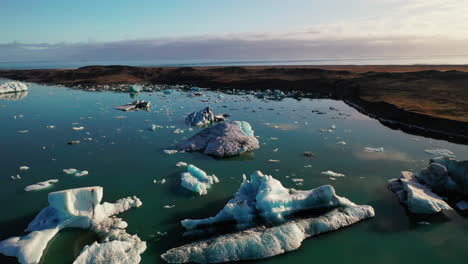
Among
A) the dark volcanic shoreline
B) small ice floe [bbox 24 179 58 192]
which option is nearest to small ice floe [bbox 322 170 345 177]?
the dark volcanic shoreline

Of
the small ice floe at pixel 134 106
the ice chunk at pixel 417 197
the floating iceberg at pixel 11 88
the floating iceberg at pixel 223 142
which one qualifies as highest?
the floating iceberg at pixel 11 88

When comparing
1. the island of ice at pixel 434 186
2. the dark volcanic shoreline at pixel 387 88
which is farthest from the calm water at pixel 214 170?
the dark volcanic shoreline at pixel 387 88

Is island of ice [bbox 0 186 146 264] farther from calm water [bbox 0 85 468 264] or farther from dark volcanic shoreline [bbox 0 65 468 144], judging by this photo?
dark volcanic shoreline [bbox 0 65 468 144]

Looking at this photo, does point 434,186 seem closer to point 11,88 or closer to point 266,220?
point 266,220

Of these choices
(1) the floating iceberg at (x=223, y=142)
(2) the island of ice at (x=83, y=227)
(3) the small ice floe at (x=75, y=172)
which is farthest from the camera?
(1) the floating iceberg at (x=223, y=142)

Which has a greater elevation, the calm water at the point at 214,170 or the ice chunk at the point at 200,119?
the ice chunk at the point at 200,119

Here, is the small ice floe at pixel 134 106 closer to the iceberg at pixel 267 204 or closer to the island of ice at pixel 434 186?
the iceberg at pixel 267 204

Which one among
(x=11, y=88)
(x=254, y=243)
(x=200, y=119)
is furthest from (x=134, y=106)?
(x=254, y=243)
